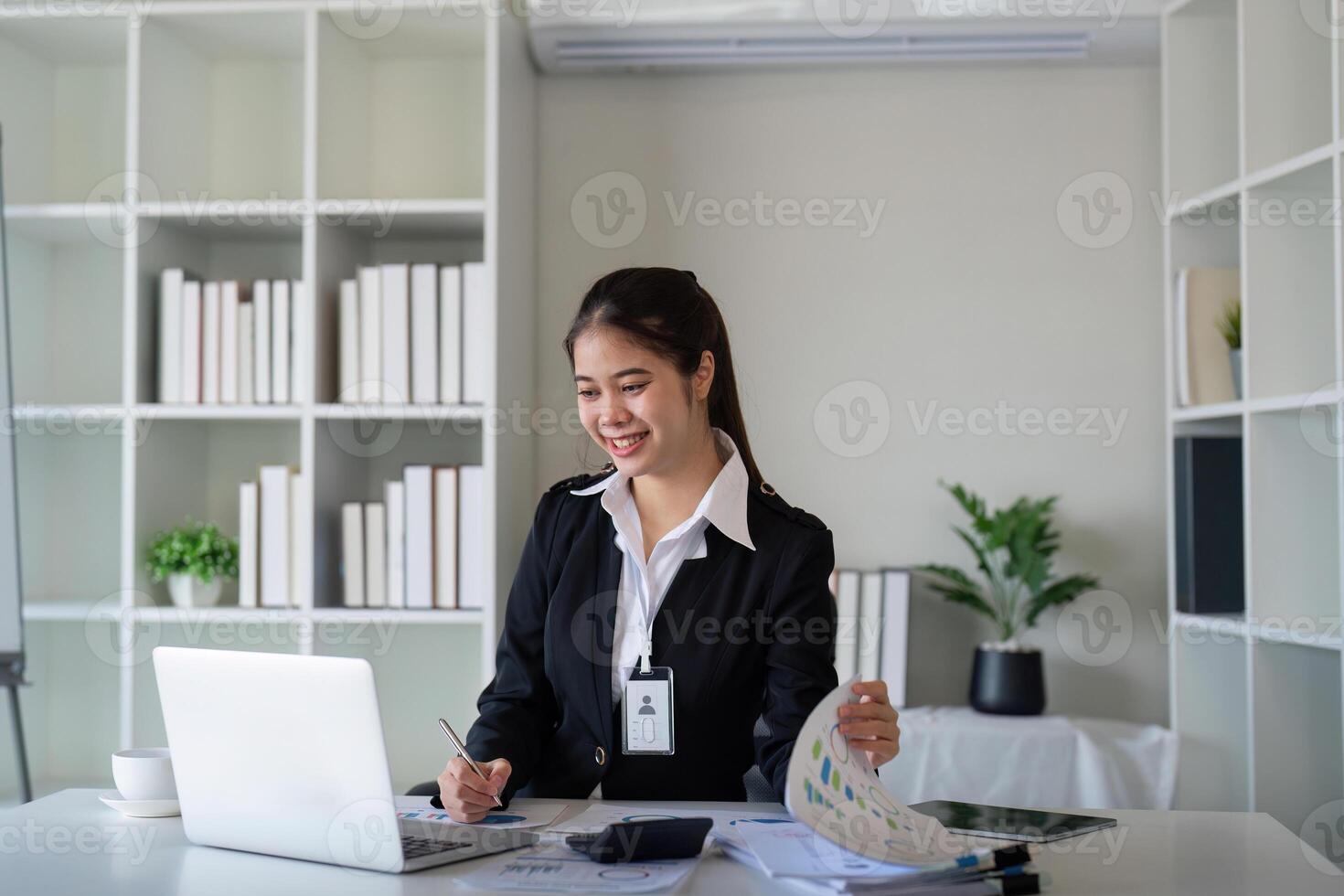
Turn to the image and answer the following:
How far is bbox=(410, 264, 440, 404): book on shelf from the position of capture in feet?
8.83

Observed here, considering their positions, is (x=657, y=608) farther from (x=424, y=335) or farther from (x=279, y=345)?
(x=279, y=345)

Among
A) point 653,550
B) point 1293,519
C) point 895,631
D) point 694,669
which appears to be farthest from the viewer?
point 895,631

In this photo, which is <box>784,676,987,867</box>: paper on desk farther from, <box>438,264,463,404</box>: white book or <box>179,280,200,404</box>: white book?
<box>179,280,200,404</box>: white book

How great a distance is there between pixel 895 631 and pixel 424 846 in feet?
5.60

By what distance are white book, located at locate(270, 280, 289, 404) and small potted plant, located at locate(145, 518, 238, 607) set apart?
35 centimetres

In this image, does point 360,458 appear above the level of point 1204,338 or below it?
below

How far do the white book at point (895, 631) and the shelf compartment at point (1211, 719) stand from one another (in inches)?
24.3

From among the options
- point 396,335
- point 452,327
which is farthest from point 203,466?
point 452,327

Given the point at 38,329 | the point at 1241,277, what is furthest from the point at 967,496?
the point at 38,329

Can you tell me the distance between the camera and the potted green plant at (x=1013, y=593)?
271cm

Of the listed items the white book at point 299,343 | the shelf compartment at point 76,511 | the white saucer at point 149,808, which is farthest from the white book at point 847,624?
the shelf compartment at point 76,511

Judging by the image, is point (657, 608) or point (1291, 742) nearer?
point (657, 608)

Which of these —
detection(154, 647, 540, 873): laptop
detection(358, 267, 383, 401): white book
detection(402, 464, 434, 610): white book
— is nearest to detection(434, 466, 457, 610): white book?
detection(402, 464, 434, 610): white book

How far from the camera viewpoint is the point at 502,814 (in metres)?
1.47
